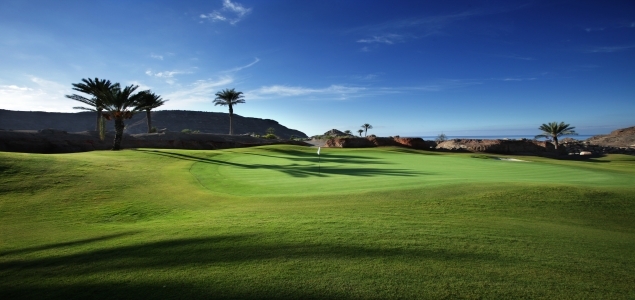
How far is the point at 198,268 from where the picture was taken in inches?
133

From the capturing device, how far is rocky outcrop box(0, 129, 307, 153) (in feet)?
85.5

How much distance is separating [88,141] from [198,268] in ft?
114

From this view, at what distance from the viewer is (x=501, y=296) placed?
2.79 meters

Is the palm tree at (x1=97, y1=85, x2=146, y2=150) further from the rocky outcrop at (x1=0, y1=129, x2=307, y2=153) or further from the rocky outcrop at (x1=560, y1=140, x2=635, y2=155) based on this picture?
the rocky outcrop at (x1=560, y1=140, x2=635, y2=155)

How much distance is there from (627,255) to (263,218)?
18.3ft

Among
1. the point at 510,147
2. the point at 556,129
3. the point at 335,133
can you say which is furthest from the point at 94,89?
the point at 335,133

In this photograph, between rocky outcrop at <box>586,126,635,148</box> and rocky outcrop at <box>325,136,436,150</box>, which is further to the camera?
rocky outcrop at <box>586,126,635,148</box>

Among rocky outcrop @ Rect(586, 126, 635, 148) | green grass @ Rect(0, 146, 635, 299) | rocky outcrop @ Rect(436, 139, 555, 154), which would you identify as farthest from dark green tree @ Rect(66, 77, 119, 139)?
rocky outcrop @ Rect(586, 126, 635, 148)

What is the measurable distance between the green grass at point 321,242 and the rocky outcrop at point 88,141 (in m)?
22.7

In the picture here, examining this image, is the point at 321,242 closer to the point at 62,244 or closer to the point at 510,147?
the point at 62,244

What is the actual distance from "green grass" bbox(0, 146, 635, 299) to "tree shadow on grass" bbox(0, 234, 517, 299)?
0.05 feet

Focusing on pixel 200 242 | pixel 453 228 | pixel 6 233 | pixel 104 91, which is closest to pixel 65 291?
pixel 200 242

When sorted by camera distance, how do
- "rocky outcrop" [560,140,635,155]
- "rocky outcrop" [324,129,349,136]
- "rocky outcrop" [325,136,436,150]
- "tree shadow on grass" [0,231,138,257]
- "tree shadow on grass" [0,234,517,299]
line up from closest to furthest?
"tree shadow on grass" [0,234,517,299] < "tree shadow on grass" [0,231,138,257] < "rocky outcrop" [325,136,436,150] < "rocky outcrop" [560,140,635,155] < "rocky outcrop" [324,129,349,136]

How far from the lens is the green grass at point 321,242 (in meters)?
2.99
